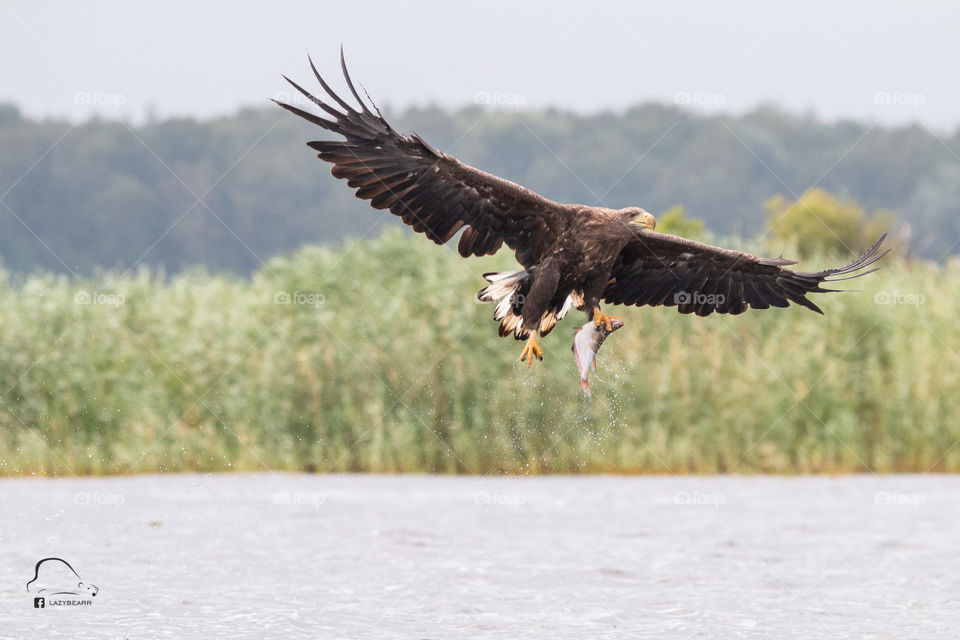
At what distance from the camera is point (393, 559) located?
1119 centimetres

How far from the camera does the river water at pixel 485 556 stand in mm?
8789

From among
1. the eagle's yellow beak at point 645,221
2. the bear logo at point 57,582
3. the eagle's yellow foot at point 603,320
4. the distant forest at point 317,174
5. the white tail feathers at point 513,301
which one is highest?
the distant forest at point 317,174

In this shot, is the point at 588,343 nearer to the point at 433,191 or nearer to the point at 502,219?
the point at 502,219

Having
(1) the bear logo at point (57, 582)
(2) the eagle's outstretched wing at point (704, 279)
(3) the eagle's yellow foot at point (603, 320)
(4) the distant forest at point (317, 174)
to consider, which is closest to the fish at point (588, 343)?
(3) the eagle's yellow foot at point (603, 320)

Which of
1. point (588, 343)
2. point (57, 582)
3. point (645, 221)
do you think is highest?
point (645, 221)

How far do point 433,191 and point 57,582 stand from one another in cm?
491

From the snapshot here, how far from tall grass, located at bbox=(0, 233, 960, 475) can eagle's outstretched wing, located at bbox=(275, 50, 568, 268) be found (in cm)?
665

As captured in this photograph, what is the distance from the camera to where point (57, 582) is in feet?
33.0

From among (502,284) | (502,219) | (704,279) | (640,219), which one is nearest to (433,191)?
(502,219)

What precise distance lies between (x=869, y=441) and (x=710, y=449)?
1.82 m

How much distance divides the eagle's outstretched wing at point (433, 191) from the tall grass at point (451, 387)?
6.65 metres

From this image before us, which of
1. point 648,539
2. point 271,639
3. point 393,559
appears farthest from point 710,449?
point 271,639

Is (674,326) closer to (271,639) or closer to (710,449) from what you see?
(710,449)

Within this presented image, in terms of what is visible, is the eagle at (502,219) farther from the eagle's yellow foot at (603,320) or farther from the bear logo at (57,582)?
the bear logo at (57,582)
